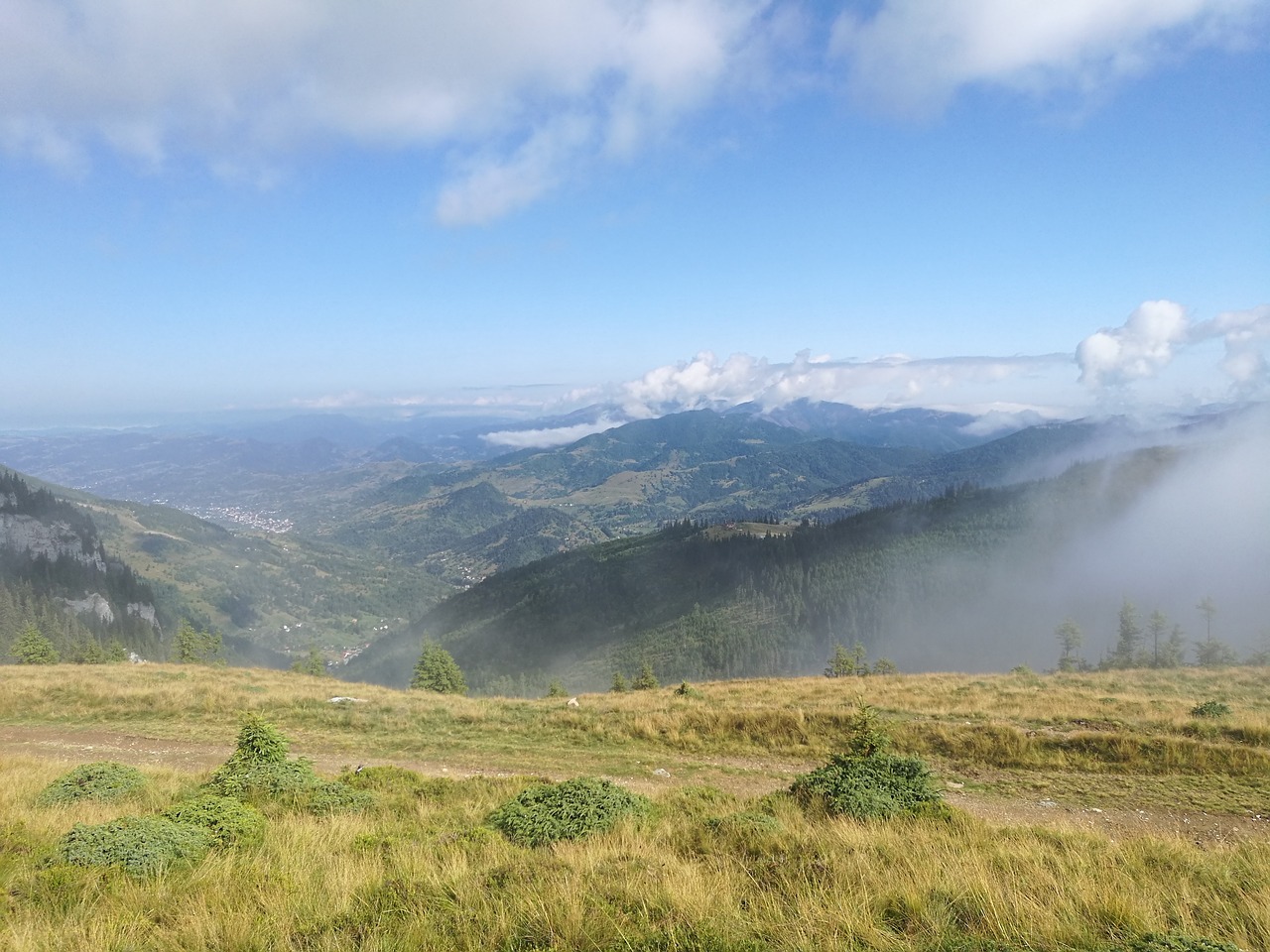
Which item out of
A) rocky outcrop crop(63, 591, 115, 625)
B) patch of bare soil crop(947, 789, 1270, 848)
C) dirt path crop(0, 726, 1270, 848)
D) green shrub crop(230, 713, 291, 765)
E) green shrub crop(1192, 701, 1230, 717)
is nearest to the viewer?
patch of bare soil crop(947, 789, 1270, 848)

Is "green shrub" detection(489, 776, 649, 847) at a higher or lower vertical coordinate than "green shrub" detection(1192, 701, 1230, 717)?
higher

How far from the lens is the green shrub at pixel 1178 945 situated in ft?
13.3

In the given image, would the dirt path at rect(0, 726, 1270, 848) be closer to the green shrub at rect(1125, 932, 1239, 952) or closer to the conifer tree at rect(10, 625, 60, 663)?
the green shrub at rect(1125, 932, 1239, 952)

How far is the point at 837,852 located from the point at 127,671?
1529 inches

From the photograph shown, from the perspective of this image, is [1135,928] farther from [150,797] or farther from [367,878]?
[150,797]

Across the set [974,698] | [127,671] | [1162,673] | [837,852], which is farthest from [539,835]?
[1162,673]

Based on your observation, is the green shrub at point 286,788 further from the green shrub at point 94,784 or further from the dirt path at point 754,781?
the dirt path at point 754,781

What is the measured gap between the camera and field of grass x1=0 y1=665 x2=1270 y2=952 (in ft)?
15.3

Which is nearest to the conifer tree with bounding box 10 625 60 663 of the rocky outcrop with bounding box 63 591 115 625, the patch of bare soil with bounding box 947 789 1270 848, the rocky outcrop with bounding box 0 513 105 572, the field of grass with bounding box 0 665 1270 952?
the field of grass with bounding box 0 665 1270 952

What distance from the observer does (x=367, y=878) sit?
5898 millimetres

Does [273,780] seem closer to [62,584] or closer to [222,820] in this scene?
[222,820]

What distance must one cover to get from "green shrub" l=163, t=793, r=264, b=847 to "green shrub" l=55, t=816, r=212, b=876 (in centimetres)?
23

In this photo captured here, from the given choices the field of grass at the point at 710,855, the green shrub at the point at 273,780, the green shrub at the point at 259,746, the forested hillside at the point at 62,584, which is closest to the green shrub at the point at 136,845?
the field of grass at the point at 710,855

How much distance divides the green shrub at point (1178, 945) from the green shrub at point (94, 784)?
45.6 ft
